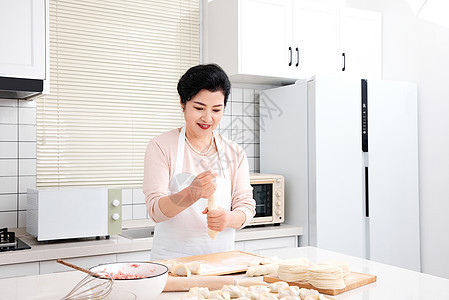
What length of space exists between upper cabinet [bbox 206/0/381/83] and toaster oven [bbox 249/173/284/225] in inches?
25.7

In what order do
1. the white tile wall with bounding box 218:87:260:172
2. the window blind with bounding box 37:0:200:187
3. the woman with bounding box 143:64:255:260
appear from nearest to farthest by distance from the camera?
the woman with bounding box 143:64:255:260
the window blind with bounding box 37:0:200:187
the white tile wall with bounding box 218:87:260:172

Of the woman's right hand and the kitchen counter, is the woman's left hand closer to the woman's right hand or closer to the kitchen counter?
the woman's right hand

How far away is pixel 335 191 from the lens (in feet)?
9.66

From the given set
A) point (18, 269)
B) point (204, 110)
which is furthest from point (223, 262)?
point (18, 269)

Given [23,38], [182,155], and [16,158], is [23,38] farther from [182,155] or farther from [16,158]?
[182,155]

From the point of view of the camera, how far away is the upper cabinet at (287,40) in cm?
297

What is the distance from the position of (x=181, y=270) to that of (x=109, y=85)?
1.90 m

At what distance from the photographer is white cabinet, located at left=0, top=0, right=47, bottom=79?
233 cm

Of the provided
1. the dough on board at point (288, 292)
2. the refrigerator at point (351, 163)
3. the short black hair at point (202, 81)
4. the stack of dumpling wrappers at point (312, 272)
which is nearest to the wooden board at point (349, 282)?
the stack of dumpling wrappers at point (312, 272)

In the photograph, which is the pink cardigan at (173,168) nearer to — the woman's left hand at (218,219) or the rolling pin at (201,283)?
the woman's left hand at (218,219)

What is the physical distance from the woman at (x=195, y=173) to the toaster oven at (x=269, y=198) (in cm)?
110

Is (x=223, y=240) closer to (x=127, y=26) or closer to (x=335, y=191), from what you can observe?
(x=335, y=191)

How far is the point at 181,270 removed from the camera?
1346 mm

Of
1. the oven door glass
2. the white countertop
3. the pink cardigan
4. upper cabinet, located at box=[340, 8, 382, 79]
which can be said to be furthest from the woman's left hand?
upper cabinet, located at box=[340, 8, 382, 79]
